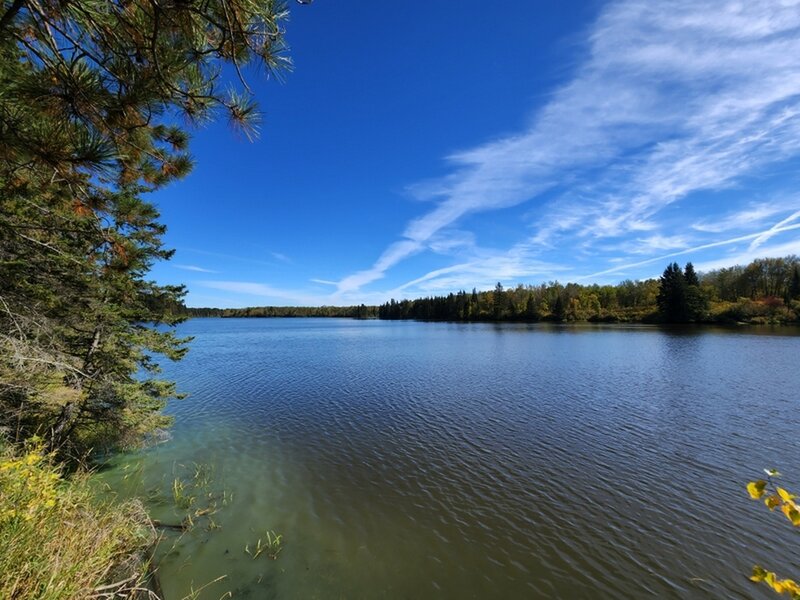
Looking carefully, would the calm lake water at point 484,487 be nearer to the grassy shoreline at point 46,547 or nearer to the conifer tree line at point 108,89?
the grassy shoreline at point 46,547

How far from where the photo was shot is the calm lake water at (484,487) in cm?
605

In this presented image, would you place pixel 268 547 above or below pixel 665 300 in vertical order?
below

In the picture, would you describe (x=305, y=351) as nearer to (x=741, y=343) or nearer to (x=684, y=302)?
(x=741, y=343)

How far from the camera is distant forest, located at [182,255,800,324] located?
67.6m

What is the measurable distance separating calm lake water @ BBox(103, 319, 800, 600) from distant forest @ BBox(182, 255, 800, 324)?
62.8m

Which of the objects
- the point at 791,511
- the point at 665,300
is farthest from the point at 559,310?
the point at 791,511

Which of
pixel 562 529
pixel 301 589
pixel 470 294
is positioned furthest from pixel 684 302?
pixel 301 589

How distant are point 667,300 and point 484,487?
8541 cm

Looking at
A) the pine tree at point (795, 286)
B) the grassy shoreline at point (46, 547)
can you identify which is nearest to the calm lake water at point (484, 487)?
the grassy shoreline at point (46, 547)

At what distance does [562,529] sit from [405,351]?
29182 millimetres

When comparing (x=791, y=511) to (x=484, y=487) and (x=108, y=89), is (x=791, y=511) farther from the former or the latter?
(x=484, y=487)

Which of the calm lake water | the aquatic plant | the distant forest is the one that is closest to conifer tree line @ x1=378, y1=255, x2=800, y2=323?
the distant forest

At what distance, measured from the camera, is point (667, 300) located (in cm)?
7475

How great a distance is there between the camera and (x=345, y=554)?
6.55 meters
